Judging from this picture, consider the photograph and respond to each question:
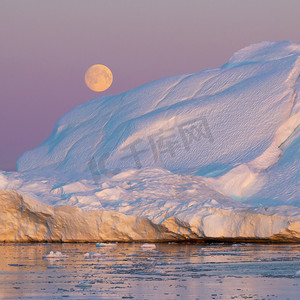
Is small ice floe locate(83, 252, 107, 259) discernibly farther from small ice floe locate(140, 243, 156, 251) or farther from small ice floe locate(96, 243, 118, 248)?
small ice floe locate(96, 243, 118, 248)

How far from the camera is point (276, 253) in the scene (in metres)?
17.2

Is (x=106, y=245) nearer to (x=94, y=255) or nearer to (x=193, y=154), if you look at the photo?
(x=94, y=255)

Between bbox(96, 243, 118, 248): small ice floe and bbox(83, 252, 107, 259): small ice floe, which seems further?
bbox(96, 243, 118, 248): small ice floe

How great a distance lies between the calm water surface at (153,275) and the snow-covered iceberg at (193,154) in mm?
3795

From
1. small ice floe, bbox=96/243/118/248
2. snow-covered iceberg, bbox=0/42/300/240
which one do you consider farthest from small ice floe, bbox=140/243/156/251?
snow-covered iceberg, bbox=0/42/300/240

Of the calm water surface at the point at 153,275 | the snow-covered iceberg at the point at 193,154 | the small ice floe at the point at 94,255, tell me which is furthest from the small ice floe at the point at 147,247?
the small ice floe at the point at 94,255

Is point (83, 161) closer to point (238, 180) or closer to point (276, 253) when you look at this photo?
point (238, 180)

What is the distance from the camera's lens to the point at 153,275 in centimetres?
1198

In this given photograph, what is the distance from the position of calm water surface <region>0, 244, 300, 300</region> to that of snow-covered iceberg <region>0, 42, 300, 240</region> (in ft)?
12.5

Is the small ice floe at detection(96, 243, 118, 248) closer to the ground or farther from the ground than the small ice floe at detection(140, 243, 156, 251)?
farther from the ground

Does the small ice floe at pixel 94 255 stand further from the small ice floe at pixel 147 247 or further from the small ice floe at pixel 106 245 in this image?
the small ice floe at pixel 106 245

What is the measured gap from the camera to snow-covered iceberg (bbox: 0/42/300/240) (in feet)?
70.5

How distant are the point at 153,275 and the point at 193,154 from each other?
16.2 m

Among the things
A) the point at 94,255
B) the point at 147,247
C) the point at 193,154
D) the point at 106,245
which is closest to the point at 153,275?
the point at 94,255
